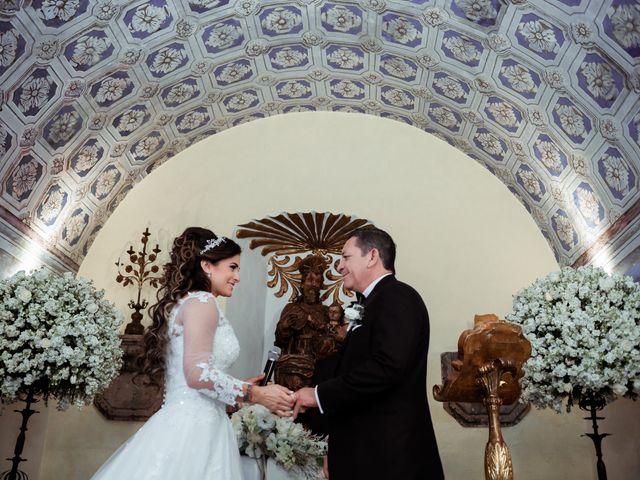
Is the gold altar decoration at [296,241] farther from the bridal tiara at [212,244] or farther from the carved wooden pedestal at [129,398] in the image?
the bridal tiara at [212,244]

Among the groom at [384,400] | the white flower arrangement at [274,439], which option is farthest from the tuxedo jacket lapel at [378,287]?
the white flower arrangement at [274,439]

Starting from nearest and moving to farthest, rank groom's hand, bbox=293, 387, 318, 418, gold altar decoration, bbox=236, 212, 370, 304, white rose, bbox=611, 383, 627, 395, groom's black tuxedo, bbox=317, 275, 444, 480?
1. groom's black tuxedo, bbox=317, 275, 444, 480
2. groom's hand, bbox=293, 387, 318, 418
3. white rose, bbox=611, 383, 627, 395
4. gold altar decoration, bbox=236, 212, 370, 304

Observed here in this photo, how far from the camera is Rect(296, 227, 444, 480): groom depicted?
2.68 meters

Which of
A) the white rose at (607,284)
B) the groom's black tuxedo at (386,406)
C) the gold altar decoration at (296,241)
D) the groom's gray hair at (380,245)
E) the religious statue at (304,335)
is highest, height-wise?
the gold altar decoration at (296,241)

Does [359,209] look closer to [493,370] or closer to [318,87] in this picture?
[318,87]

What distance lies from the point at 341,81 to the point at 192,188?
2200mm

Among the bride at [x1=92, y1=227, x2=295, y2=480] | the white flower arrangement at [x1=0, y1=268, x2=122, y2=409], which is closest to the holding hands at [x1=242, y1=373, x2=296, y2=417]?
the bride at [x1=92, y1=227, x2=295, y2=480]

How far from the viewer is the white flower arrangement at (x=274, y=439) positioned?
4.07m

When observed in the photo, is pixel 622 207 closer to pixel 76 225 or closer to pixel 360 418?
pixel 360 418

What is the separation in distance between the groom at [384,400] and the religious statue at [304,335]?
13.4 ft

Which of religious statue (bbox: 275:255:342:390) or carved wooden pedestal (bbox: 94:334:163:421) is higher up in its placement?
religious statue (bbox: 275:255:342:390)

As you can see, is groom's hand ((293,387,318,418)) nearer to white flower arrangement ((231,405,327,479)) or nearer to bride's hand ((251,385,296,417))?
bride's hand ((251,385,296,417))

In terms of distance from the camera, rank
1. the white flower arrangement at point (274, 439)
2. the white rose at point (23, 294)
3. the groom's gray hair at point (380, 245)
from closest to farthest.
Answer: the groom's gray hair at point (380, 245) < the white flower arrangement at point (274, 439) < the white rose at point (23, 294)

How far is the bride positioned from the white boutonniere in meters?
0.46
